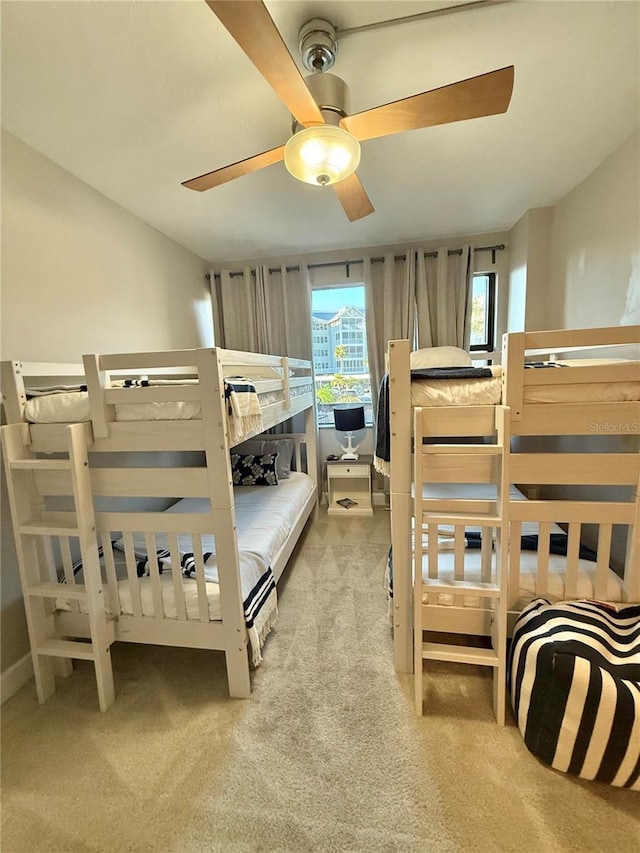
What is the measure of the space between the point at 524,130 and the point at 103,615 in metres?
3.30

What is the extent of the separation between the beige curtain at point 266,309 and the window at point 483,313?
1.72 meters

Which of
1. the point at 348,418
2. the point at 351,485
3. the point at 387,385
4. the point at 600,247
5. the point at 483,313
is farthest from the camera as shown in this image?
the point at 351,485

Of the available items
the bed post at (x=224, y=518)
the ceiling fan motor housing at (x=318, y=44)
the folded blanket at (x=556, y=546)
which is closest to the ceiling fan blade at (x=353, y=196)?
the ceiling fan motor housing at (x=318, y=44)

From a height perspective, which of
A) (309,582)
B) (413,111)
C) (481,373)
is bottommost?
(309,582)

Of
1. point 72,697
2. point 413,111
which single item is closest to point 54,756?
point 72,697

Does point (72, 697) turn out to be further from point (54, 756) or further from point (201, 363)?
point (201, 363)

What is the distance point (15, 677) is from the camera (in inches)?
70.7

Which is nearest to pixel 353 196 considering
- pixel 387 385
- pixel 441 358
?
pixel 387 385

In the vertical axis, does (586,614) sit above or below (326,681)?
above

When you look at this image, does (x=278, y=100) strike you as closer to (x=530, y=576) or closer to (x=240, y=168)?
(x=240, y=168)

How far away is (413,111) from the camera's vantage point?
4.22ft

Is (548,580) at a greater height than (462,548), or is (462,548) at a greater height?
(462,548)

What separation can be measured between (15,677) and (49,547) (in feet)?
2.23

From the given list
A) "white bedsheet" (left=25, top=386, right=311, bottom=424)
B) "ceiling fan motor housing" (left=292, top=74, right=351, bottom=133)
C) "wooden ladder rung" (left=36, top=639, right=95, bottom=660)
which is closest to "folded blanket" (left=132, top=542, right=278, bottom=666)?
"wooden ladder rung" (left=36, top=639, right=95, bottom=660)
